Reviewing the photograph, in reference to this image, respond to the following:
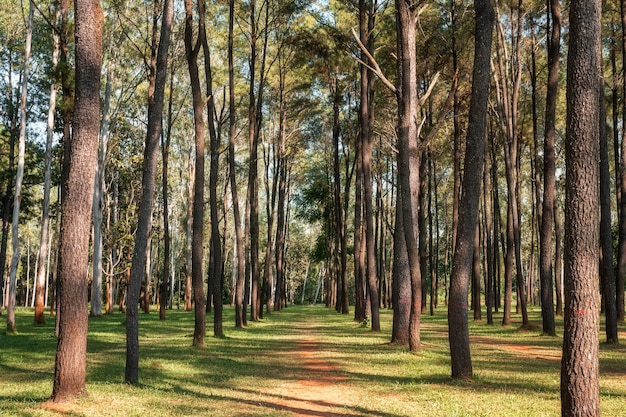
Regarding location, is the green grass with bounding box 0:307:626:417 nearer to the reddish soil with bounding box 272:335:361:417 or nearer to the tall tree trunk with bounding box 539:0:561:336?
the reddish soil with bounding box 272:335:361:417

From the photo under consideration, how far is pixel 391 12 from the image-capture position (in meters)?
24.3

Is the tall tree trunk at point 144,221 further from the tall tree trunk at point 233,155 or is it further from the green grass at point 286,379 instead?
the tall tree trunk at point 233,155

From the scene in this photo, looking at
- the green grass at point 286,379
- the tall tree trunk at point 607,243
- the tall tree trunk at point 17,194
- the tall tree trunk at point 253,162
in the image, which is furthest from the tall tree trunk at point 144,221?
the tall tree trunk at point 253,162

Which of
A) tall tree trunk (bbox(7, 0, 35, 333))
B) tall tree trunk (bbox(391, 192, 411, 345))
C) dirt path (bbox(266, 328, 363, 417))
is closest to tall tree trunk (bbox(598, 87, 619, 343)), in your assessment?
tall tree trunk (bbox(391, 192, 411, 345))

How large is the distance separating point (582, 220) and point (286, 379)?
20.4 feet

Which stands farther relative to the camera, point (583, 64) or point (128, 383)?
point (128, 383)

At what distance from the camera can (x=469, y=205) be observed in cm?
995

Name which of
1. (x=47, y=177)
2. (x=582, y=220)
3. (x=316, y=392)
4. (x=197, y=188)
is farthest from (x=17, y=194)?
(x=582, y=220)

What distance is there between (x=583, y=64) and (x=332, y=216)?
36.0 m

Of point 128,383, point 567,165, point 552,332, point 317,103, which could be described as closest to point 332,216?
point 317,103

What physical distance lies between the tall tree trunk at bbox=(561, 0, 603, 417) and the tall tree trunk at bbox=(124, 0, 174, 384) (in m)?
6.55

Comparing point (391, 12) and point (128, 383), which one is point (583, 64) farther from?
point (391, 12)

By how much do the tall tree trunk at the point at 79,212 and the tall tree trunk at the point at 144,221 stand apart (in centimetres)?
148

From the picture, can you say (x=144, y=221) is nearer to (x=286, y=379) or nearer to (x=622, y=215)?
(x=286, y=379)
